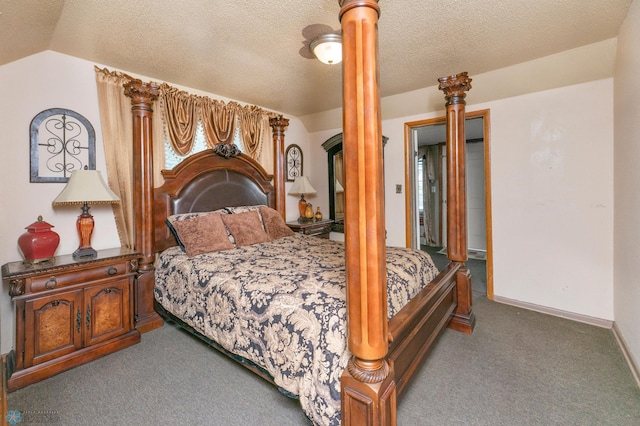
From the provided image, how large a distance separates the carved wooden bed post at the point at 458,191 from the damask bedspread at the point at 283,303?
1.14ft

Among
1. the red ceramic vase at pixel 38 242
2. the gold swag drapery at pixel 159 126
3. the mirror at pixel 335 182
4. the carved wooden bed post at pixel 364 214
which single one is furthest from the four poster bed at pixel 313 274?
the mirror at pixel 335 182

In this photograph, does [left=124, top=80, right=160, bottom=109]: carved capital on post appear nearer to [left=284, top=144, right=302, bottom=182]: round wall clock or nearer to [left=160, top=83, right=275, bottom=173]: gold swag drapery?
[left=160, top=83, right=275, bottom=173]: gold swag drapery

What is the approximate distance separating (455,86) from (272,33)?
1.59m

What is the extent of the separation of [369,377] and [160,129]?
3.05 meters

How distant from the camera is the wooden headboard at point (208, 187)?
289 centimetres

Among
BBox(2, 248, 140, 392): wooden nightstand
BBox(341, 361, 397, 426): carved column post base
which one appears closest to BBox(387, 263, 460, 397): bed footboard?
BBox(341, 361, 397, 426): carved column post base

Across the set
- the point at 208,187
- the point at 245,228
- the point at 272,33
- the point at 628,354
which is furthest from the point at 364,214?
the point at 208,187

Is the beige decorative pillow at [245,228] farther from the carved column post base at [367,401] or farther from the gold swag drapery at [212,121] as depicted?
the carved column post base at [367,401]

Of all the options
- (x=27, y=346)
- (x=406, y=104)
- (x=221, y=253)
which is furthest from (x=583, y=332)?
(x=27, y=346)

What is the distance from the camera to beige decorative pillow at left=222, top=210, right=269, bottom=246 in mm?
2924

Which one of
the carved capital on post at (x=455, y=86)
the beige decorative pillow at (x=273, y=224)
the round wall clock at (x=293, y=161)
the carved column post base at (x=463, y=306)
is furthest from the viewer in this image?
the round wall clock at (x=293, y=161)

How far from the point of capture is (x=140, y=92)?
2596 mm

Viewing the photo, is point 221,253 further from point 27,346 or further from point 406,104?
point 406,104

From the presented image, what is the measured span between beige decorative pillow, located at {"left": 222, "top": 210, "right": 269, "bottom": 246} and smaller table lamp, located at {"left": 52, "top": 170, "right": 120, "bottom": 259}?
1.02m
